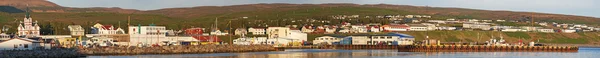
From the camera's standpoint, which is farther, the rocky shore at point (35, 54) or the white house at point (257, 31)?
the white house at point (257, 31)

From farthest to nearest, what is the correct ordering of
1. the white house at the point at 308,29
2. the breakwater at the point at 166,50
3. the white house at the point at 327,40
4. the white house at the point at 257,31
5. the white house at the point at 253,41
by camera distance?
the white house at the point at 308,29 → the white house at the point at 257,31 → the white house at the point at 327,40 → the white house at the point at 253,41 → the breakwater at the point at 166,50

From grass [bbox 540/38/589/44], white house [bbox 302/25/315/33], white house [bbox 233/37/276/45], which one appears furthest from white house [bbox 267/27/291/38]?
grass [bbox 540/38/589/44]

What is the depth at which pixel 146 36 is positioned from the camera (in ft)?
378

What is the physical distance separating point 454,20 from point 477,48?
107 metres

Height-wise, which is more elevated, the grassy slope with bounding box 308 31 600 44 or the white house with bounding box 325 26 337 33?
the white house with bounding box 325 26 337 33

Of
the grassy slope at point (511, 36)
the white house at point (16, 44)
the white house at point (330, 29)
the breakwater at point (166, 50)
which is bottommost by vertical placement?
the grassy slope at point (511, 36)

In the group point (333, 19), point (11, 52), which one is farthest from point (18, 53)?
point (333, 19)

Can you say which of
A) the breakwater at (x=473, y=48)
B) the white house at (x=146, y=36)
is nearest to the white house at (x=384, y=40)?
the breakwater at (x=473, y=48)

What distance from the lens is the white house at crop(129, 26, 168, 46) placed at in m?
112

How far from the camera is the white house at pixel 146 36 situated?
368 ft

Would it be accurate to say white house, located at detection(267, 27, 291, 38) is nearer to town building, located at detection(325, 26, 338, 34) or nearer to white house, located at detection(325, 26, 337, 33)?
town building, located at detection(325, 26, 338, 34)

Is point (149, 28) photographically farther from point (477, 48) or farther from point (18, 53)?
point (18, 53)

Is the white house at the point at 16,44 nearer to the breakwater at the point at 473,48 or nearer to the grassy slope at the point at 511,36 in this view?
the breakwater at the point at 473,48

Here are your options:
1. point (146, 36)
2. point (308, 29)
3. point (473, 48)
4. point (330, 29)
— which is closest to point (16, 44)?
point (473, 48)
